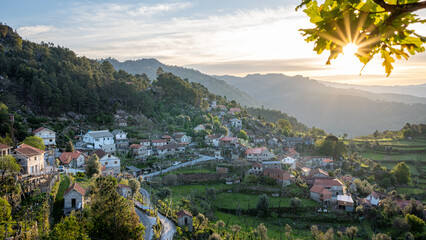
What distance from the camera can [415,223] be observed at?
2389 cm

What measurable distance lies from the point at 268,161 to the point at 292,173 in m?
3.54

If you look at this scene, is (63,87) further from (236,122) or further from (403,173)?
(403,173)

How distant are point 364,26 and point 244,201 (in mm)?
27397

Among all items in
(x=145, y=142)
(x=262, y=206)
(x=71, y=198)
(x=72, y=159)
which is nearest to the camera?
(x=71, y=198)

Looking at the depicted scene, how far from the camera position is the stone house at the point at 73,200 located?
1513 cm

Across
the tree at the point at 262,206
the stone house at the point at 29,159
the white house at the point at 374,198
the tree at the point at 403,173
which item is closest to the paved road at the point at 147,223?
the stone house at the point at 29,159

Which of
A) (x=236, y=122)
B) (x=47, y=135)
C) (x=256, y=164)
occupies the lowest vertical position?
(x=256, y=164)

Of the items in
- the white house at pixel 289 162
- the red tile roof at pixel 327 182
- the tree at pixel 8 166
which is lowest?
the red tile roof at pixel 327 182

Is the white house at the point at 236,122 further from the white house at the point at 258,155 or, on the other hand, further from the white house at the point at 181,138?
the white house at the point at 258,155

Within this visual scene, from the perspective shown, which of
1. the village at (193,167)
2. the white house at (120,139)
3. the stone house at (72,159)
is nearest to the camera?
the village at (193,167)

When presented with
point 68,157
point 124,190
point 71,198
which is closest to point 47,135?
point 68,157

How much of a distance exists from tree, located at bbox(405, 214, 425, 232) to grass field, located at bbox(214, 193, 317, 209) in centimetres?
785

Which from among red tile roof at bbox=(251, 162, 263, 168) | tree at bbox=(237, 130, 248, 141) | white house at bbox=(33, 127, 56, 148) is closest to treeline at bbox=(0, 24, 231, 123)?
white house at bbox=(33, 127, 56, 148)

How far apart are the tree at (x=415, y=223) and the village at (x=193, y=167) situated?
399 centimetres
